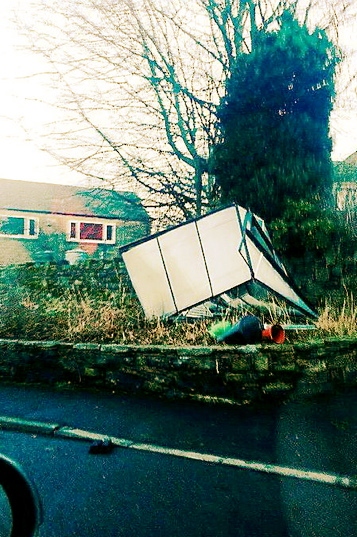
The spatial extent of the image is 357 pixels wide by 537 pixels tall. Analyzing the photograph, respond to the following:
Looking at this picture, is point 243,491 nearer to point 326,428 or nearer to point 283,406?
point 326,428

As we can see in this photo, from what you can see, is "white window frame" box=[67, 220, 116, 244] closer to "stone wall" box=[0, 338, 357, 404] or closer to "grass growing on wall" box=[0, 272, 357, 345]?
"grass growing on wall" box=[0, 272, 357, 345]

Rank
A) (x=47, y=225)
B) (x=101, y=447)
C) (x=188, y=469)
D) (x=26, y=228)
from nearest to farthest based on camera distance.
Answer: (x=188, y=469) < (x=101, y=447) < (x=26, y=228) < (x=47, y=225)

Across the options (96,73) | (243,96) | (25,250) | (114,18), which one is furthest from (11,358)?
(25,250)

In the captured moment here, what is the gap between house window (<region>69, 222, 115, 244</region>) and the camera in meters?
40.2

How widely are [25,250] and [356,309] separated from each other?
3368 centimetres

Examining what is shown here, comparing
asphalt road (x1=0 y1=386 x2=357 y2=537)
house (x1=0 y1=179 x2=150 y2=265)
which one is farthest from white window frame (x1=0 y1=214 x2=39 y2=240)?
asphalt road (x1=0 y1=386 x2=357 y2=537)

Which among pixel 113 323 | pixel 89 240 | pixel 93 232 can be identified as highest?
pixel 93 232

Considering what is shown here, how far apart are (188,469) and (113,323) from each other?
14.8 feet

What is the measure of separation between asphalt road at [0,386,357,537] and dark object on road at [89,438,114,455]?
64mm

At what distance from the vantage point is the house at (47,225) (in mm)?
37469

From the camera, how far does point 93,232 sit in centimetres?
4131

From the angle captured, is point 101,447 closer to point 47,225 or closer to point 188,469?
point 188,469

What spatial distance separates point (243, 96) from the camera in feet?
38.6

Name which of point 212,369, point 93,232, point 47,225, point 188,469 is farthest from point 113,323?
point 93,232
